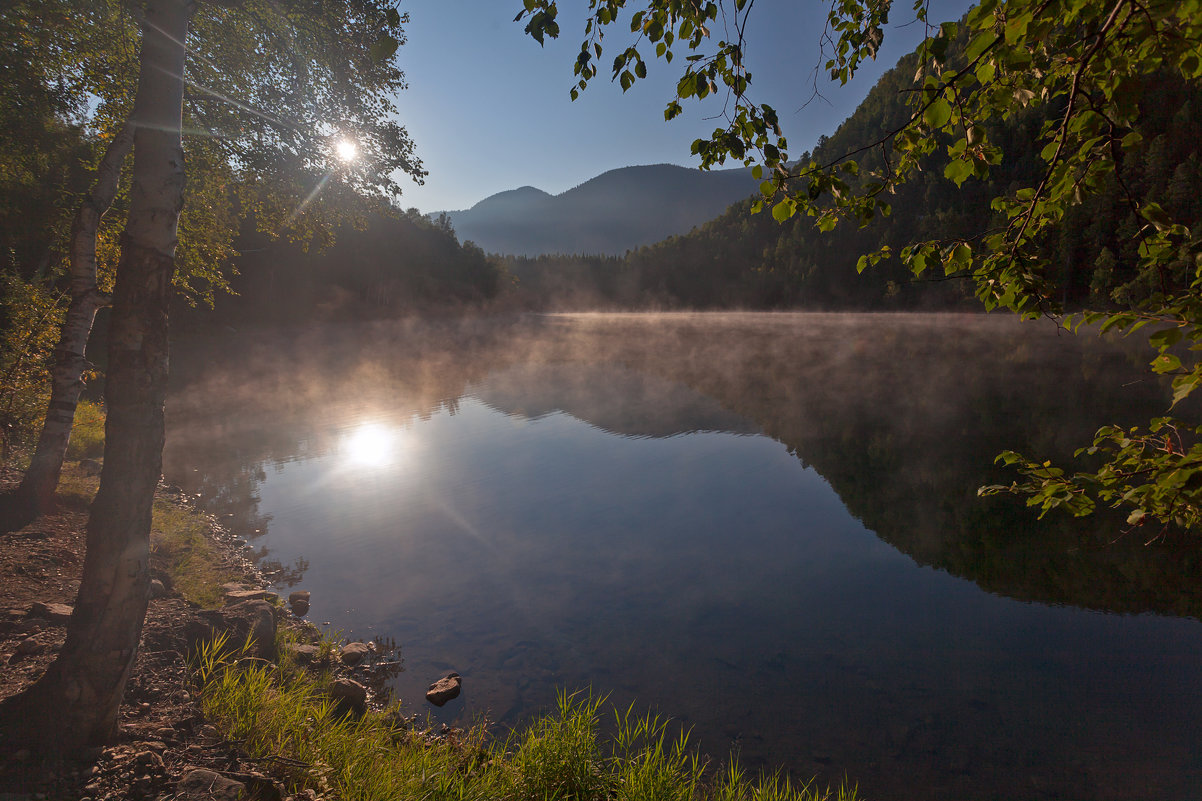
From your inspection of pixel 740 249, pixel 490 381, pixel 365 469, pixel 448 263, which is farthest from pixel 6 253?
pixel 740 249

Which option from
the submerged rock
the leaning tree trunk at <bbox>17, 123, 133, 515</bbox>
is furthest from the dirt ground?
the submerged rock

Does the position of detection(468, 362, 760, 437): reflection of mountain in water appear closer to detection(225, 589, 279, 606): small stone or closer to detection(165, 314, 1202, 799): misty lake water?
detection(165, 314, 1202, 799): misty lake water

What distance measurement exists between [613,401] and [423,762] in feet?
84.6

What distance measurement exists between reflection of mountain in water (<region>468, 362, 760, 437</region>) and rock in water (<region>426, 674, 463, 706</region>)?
1591 centimetres

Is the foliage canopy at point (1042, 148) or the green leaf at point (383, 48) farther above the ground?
the green leaf at point (383, 48)

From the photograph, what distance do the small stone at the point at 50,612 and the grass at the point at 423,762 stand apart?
1400 millimetres

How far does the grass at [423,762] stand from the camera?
430 centimetres

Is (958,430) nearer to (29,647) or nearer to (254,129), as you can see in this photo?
(254,129)

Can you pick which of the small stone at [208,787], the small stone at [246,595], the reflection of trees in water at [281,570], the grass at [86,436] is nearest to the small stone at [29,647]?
the small stone at [208,787]

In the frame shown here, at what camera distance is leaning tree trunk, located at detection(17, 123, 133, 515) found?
780cm

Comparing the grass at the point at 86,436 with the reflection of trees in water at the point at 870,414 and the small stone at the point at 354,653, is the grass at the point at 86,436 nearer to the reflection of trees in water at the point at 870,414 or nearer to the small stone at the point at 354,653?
the reflection of trees in water at the point at 870,414

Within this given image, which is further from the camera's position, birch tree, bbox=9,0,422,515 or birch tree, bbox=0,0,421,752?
birch tree, bbox=9,0,422,515

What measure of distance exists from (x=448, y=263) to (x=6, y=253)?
316ft

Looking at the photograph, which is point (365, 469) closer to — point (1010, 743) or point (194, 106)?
point (194, 106)
